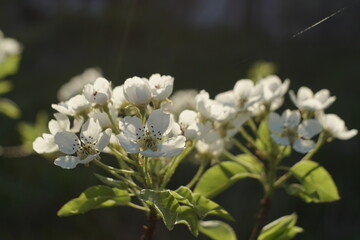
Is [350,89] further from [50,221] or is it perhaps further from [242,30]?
[50,221]

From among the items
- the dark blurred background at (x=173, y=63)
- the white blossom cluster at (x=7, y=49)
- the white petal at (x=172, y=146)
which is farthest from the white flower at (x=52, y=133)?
the dark blurred background at (x=173, y=63)

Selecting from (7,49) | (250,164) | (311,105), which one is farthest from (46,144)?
(7,49)

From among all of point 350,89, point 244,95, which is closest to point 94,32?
point 350,89

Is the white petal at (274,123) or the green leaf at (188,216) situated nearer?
the green leaf at (188,216)

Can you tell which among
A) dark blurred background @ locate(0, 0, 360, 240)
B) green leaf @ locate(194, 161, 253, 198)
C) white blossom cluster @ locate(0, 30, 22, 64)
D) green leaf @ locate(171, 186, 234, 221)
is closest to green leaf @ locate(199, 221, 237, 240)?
green leaf @ locate(194, 161, 253, 198)

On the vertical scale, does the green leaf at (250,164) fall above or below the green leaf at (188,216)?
above

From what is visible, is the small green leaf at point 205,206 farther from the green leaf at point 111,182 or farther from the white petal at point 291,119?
the white petal at point 291,119
